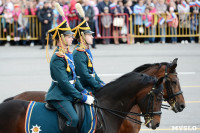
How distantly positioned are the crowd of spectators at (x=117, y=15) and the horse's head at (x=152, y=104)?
1567 cm

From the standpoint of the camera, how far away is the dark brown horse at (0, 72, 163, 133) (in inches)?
275

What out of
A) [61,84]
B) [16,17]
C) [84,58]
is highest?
[16,17]

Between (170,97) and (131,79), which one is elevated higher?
(131,79)

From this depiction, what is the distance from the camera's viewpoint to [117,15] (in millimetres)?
23328

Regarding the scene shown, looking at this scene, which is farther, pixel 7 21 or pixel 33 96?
pixel 7 21

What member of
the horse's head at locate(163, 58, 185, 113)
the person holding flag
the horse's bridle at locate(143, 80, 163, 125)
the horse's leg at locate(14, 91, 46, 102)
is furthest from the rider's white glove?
the person holding flag

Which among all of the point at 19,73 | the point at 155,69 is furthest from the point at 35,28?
the point at 155,69

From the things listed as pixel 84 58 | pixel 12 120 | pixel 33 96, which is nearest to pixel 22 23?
pixel 33 96

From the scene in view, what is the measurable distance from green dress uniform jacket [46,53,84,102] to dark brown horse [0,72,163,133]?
1.41 ft

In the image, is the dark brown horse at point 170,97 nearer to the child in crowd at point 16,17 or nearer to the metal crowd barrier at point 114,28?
the metal crowd barrier at point 114,28

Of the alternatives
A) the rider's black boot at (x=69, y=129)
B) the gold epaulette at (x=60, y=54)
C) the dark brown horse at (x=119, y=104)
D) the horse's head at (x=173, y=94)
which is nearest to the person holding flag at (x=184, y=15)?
the horse's head at (x=173, y=94)

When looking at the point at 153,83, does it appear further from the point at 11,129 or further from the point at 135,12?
the point at 135,12

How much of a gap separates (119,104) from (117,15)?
53.9ft

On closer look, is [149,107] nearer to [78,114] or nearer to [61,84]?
[78,114]
